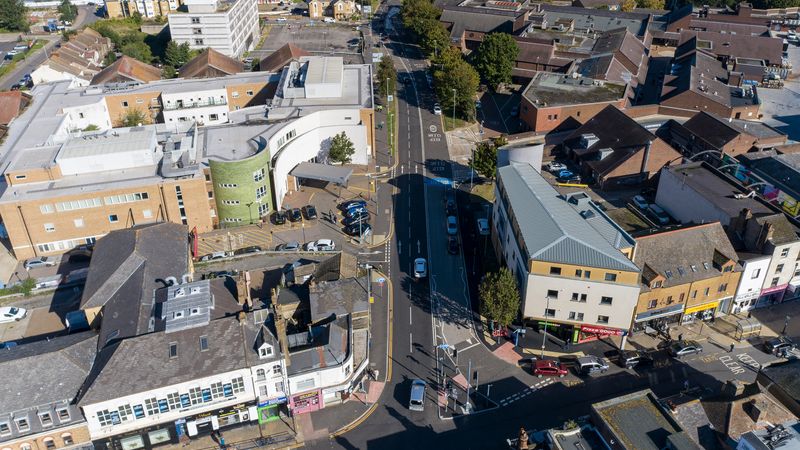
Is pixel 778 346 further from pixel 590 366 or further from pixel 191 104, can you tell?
pixel 191 104

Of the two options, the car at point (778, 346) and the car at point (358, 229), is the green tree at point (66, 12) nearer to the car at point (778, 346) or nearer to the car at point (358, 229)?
the car at point (358, 229)

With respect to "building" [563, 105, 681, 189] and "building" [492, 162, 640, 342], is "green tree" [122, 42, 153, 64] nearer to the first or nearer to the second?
"building" [563, 105, 681, 189]

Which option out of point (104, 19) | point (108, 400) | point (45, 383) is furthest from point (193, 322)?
point (104, 19)

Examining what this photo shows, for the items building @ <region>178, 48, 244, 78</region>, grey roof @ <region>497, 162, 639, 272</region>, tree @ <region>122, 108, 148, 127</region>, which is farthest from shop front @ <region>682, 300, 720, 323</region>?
building @ <region>178, 48, 244, 78</region>

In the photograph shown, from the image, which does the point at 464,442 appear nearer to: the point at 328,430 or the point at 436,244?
the point at 328,430

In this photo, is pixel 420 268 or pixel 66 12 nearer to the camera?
pixel 420 268

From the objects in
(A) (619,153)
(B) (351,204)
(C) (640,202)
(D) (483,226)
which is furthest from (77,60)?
(C) (640,202)
